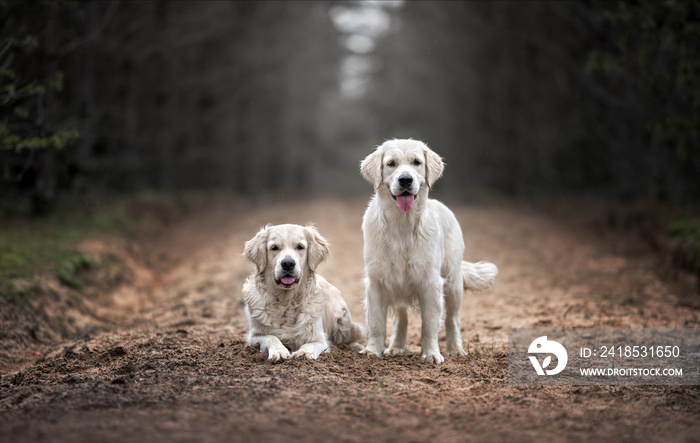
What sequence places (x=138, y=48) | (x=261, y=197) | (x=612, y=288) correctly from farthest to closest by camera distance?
(x=261, y=197) < (x=138, y=48) < (x=612, y=288)

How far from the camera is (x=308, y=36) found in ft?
148

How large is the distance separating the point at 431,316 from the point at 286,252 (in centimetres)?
158

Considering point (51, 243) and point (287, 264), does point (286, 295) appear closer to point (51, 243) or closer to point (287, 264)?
point (287, 264)

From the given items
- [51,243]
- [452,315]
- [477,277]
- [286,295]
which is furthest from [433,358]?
[51,243]

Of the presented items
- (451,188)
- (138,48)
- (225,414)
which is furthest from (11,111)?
(451,188)

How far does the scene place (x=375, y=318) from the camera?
21.4 ft

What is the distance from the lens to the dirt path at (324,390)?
4105 millimetres

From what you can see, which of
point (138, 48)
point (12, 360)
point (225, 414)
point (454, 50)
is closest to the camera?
point (225, 414)

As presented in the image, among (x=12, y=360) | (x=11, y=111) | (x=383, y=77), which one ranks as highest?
(x=383, y=77)

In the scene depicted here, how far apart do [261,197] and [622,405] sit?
31.5 meters

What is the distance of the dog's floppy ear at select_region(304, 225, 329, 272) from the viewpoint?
21.3 ft

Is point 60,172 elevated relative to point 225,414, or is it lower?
elevated

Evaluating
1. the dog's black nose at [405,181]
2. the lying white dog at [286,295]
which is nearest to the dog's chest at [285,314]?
the lying white dog at [286,295]

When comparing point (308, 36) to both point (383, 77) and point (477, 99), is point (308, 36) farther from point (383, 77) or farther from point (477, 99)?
point (383, 77)
